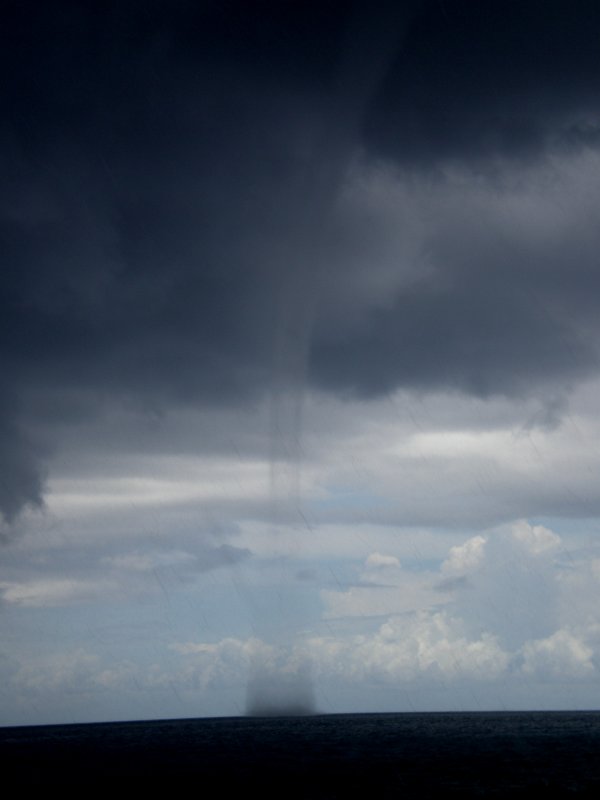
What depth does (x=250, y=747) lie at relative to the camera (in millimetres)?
179875

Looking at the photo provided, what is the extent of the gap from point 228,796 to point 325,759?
54.1 m

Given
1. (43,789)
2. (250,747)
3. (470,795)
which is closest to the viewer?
(470,795)

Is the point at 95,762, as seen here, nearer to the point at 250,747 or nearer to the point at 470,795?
the point at 250,747

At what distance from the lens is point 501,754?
14025 centimetres

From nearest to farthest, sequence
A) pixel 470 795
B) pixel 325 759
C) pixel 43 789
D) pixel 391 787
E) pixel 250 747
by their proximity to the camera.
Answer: pixel 470 795, pixel 391 787, pixel 43 789, pixel 325 759, pixel 250 747

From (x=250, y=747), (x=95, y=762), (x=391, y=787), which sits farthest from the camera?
(x=250, y=747)

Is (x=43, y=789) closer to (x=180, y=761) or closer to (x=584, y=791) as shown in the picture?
(x=180, y=761)

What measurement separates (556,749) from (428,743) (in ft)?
113

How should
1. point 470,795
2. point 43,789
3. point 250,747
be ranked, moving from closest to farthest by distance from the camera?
point 470,795 < point 43,789 < point 250,747

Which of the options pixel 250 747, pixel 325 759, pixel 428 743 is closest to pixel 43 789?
pixel 325 759

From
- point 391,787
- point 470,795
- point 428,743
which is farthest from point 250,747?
point 470,795

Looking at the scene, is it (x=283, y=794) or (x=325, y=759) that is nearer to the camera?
(x=283, y=794)

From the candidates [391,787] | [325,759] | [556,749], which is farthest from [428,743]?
[391,787]

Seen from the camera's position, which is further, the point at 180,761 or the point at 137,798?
the point at 180,761
